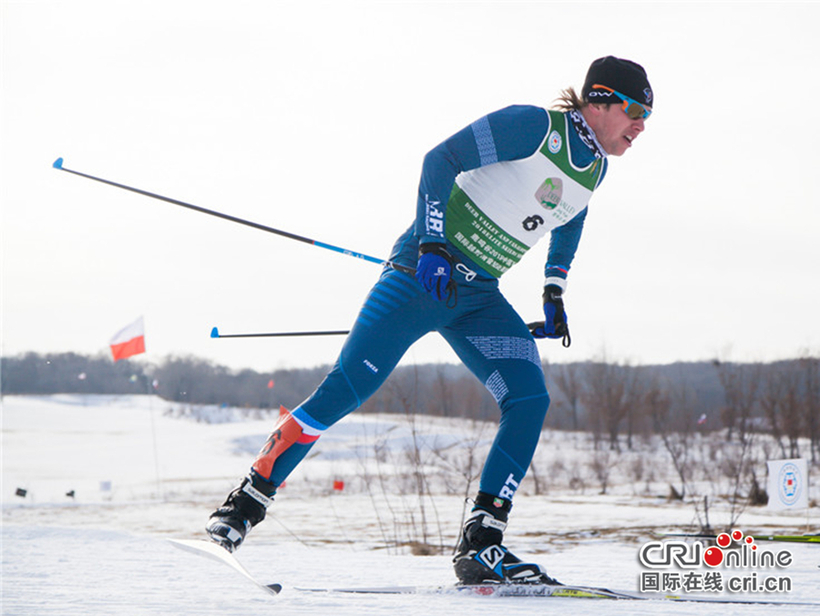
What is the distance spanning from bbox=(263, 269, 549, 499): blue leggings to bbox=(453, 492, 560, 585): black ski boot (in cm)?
6

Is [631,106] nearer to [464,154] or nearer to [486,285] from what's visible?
[464,154]

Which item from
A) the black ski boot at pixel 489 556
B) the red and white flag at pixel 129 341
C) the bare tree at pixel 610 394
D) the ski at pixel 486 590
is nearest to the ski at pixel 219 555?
the ski at pixel 486 590

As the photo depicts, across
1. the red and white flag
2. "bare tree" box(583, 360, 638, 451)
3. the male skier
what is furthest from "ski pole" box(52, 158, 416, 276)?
"bare tree" box(583, 360, 638, 451)

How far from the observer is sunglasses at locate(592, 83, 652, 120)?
7.03 feet

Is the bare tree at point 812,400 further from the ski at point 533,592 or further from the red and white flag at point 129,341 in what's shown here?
the ski at point 533,592

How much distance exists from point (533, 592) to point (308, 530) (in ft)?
30.8

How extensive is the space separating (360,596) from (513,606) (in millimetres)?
392

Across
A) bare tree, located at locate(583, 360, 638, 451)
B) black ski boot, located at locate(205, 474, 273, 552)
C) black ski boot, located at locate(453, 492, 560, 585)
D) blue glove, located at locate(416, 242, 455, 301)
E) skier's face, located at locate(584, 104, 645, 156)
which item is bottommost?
bare tree, located at locate(583, 360, 638, 451)

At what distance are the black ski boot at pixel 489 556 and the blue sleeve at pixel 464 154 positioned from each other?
0.74 meters

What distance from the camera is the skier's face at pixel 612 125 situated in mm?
2152

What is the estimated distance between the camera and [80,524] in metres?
11.9

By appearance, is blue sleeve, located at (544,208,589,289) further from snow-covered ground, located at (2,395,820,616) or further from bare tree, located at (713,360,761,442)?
bare tree, located at (713,360,761,442)

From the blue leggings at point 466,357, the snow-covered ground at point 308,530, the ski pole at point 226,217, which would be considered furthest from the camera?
the ski pole at point 226,217

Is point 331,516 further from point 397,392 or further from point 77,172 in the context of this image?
A: point 77,172
